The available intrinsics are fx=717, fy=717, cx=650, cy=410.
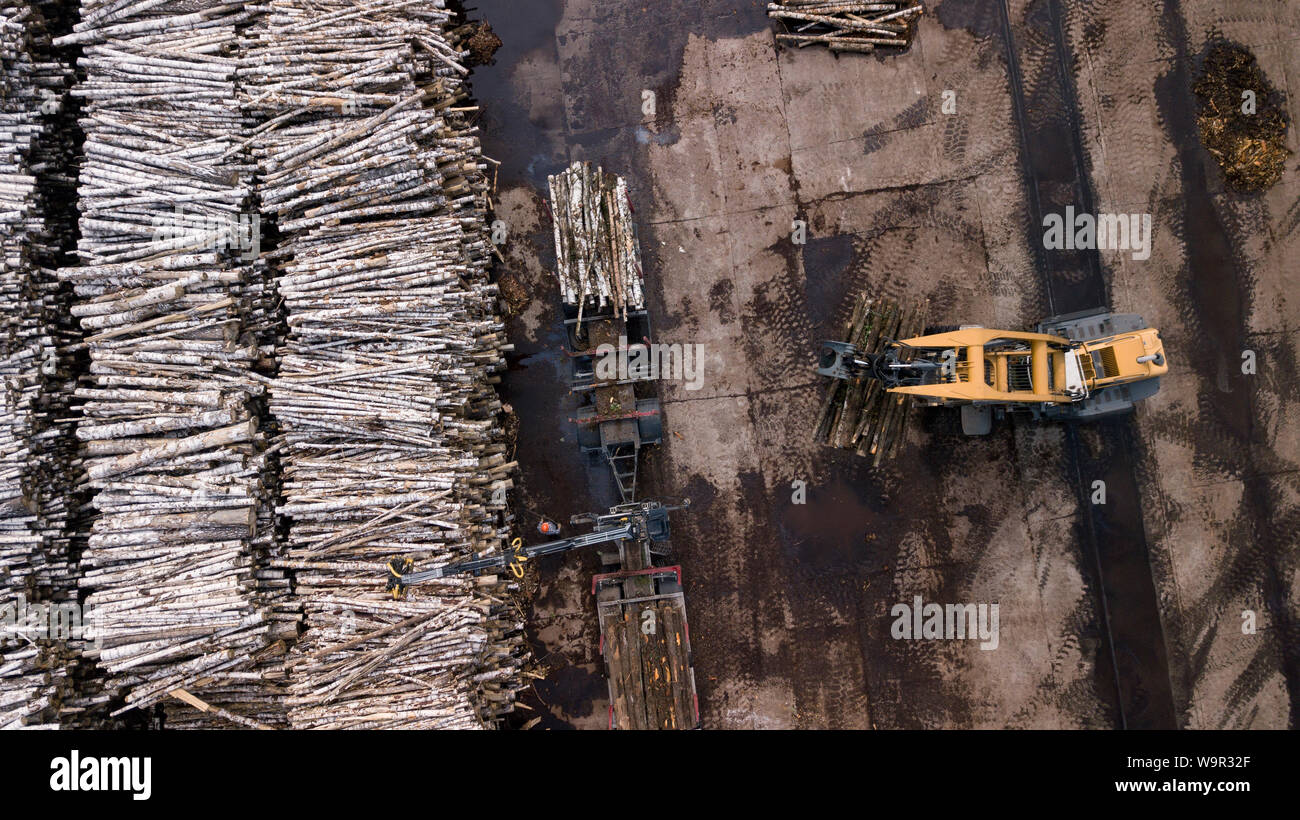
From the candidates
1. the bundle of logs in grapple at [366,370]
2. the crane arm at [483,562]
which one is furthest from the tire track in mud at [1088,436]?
the bundle of logs in grapple at [366,370]

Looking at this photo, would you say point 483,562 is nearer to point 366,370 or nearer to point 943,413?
point 366,370

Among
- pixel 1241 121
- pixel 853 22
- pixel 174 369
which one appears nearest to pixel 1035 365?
pixel 1241 121

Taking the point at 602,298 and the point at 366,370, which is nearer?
the point at 366,370

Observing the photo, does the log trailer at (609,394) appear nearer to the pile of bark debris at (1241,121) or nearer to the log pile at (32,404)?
the log pile at (32,404)

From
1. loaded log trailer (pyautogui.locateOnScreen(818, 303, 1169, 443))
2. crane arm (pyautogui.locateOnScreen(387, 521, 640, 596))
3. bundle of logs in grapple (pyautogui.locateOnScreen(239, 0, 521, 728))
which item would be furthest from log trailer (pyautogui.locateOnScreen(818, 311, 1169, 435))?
bundle of logs in grapple (pyautogui.locateOnScreen(239, 0, 521, 728))

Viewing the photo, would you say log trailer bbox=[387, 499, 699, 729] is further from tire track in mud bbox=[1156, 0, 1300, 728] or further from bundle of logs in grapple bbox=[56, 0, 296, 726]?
tire track in mud bbox=[1156, 0, 1300, 728]

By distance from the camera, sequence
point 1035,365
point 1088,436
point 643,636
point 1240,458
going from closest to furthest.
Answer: point 1035,365
point 643,636
point 1240,458
point 1088,436

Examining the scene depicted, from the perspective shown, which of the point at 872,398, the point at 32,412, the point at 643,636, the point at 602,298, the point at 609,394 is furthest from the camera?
the point at 872,398

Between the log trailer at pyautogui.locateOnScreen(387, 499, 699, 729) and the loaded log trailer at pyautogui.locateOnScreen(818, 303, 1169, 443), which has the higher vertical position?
the loaded log trailer at pyautogui.locateOnScreen(818, 303, 1169, 443)
